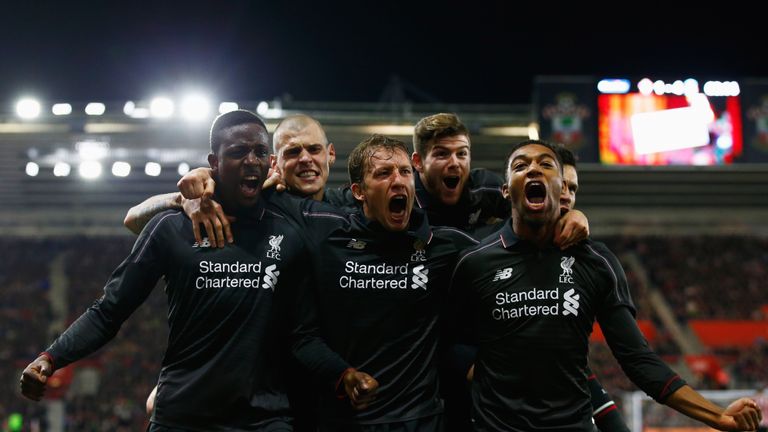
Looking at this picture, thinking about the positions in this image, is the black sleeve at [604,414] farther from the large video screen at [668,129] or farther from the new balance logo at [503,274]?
the large video screen at [668,129]

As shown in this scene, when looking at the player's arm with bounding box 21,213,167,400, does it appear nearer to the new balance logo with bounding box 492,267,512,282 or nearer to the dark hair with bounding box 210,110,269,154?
the dark hair with bounding box 210,110,269,154

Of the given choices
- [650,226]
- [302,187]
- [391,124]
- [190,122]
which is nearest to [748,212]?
[650,226]

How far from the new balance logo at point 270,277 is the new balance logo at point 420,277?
674 millimetres

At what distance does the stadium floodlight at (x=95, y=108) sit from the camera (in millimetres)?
17141

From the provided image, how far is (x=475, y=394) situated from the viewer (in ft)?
12.0

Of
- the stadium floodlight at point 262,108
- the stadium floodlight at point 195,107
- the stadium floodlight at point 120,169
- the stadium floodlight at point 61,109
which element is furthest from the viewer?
the stadium floodlight at point 120,169

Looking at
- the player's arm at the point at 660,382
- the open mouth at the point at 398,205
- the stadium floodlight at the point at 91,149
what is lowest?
the player's arm at the point at 660,382

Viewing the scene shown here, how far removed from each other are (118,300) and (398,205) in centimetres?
147

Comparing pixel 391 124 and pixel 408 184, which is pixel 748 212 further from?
pixel 408 184

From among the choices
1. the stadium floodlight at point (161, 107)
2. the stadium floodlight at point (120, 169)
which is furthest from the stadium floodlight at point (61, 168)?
the stadium floodlight at point (161, 107)

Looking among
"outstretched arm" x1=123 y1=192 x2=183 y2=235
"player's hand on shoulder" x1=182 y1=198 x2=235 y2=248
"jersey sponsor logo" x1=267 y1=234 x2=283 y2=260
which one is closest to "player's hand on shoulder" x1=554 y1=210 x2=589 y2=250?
"jersey sponsor logo" x1=267 y1=234 x2=283 y2=260

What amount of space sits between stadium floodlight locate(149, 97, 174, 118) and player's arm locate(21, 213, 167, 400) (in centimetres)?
1430

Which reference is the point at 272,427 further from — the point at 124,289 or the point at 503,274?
the point at 503,274

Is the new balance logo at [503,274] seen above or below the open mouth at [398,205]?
below
